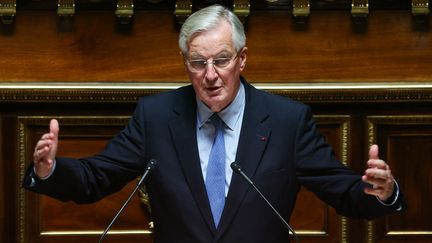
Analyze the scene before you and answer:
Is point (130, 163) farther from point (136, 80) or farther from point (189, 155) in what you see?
point (136, 80)

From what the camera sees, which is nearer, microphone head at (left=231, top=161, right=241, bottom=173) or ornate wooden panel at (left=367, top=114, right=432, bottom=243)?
microphone head at (left=231, top=161, right=241, bottom=173)

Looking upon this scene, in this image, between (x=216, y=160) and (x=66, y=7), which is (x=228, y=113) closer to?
(x=216, y=160)

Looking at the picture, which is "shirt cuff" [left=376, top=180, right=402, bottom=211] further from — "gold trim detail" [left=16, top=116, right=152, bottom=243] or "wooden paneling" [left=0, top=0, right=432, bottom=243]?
"gold trim detail" [left=16, top=116, right=152, bottom=243]

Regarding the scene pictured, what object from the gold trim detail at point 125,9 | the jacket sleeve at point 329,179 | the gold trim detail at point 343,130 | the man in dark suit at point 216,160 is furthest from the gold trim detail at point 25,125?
the jacket sleeve at point 329,179

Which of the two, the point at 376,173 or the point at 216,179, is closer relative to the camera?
the point at 376,173

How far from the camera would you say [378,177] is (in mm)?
2471

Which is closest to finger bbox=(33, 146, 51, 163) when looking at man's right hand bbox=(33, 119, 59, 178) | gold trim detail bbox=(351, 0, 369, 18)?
man's right hand bbox=(33, 119, 59, 178)

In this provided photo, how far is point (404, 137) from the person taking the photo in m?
3.83

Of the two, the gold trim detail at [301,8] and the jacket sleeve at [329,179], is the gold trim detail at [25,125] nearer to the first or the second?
the gold trim detail at [301,8]

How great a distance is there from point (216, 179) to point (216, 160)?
0.18 ft

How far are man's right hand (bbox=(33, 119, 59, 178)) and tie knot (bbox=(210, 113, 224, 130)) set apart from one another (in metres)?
0.49

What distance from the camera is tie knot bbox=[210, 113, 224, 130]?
2859mm

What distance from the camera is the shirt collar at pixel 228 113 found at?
2865 millimetres

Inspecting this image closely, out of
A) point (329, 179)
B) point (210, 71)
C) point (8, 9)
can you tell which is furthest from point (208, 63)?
point (8, 9)
